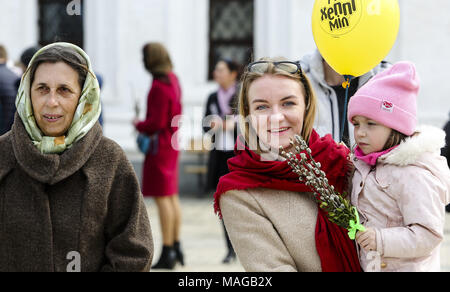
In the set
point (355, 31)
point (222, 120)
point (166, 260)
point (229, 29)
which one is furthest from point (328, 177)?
point (229, 29)

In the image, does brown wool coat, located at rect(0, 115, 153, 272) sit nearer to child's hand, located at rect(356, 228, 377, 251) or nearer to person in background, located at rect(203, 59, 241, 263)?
child's hand, located at rect(356, 228, 377, 251)

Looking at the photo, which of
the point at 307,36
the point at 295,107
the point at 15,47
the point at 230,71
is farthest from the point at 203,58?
the point at 295,107

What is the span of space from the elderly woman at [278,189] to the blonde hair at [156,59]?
391 cm

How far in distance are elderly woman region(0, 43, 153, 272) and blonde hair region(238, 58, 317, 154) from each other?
44cm

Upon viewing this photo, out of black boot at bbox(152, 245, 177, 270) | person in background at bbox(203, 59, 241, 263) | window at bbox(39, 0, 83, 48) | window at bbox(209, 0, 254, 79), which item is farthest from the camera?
window at bbox(39, 0, 83, 48)

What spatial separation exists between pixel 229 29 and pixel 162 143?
5927mm

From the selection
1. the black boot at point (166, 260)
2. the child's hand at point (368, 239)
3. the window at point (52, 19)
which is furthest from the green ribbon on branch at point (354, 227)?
the window at point (52, 19)

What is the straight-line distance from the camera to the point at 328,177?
2.31 m

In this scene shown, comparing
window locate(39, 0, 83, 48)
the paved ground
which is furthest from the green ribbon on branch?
window locate(39, 0, 83, 48)

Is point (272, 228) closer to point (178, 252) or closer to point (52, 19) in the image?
point (178, 252)

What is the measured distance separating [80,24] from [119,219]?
9901 mm

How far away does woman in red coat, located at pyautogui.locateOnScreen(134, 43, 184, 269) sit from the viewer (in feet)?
20.5

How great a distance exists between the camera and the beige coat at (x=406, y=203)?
213 centimetres

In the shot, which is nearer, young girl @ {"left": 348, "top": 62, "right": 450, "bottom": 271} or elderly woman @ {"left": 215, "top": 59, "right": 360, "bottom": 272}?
young girl @ {"left": 348, "top": 62, "right": 450, "bottom": 271}
